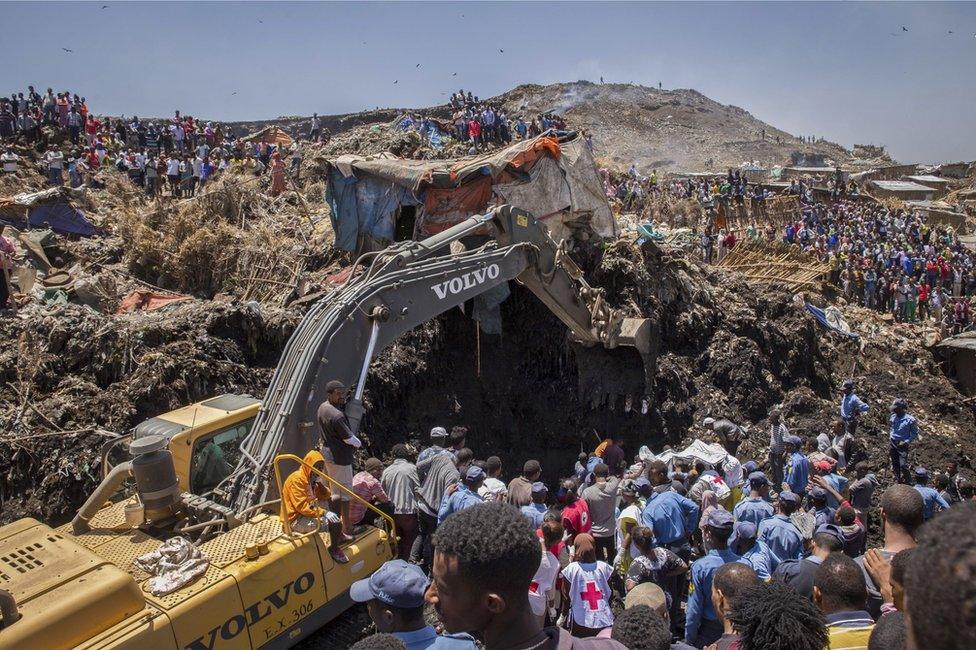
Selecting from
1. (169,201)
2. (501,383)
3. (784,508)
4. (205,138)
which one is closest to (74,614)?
(784,508)

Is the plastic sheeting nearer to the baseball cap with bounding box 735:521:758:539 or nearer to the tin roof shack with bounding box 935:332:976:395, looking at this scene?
the baseball cap with bounding box 735:521:758:539

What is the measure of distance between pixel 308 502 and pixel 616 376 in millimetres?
7854

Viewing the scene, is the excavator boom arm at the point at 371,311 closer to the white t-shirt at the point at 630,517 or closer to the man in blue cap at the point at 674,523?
the white t-shirt at the point at 630,517

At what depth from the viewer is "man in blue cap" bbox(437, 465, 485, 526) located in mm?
6527

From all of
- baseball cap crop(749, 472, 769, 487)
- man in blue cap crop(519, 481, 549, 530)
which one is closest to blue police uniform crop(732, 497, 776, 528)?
baseball cap crop(749, 472, 769, 487)

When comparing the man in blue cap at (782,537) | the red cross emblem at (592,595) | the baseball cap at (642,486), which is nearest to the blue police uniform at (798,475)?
the baseball cap at (642,486)

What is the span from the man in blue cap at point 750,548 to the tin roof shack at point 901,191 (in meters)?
35.6

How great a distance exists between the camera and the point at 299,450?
6.39 metres

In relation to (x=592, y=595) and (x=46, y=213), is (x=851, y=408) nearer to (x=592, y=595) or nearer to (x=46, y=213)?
(x=592, y=595)

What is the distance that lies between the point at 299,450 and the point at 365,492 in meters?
1.20

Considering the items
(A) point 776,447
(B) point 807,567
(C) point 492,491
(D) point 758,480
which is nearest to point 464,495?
(C) point 492,491

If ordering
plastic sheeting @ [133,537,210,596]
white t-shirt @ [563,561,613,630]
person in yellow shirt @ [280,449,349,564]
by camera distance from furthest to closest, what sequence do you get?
person in yellow shirt @ [280,449,349,564] → white t-shirt @ [563,561,613,630] → plastic sheeting @ [133,537,210,596]

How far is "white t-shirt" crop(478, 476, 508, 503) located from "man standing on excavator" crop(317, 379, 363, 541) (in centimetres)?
144

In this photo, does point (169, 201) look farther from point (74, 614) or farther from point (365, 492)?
point (74, 614)
